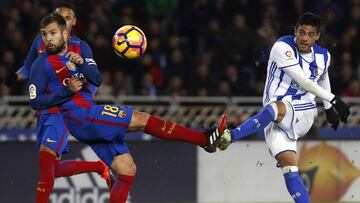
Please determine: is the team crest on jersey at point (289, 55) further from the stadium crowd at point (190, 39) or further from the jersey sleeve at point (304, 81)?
the stadium crowd at point (190, 39)

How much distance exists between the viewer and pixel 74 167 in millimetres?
9281

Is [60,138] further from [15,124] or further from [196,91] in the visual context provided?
[196,91]

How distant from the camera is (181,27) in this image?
14.5 meters

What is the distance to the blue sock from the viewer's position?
8797 millimetres

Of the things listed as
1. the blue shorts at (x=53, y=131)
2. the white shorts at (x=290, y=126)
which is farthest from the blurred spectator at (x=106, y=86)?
the white shorts at (x=290, y=126)

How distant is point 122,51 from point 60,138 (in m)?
0.94

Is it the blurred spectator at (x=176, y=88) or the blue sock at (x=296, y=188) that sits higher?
the blurred spectator at (x=176, y=88)

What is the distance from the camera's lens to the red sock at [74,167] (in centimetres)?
919

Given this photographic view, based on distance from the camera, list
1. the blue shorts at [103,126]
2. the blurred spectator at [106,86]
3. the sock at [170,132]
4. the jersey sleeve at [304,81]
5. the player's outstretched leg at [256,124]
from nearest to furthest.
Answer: the blue shorts at [103,126] → the sock at [170,132] → the player's outstretched leg at [256,124] → the jersey sleeve at [304,81] → the blurred spectator at [106,86]

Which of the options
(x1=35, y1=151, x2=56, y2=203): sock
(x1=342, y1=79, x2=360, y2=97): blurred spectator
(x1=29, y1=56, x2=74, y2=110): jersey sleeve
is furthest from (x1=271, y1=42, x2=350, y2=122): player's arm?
(x1=342, y1=79, x2=360, y2=97): blurred spectator

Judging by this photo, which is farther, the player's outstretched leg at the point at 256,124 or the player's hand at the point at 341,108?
the player's hand at the point at 341,108

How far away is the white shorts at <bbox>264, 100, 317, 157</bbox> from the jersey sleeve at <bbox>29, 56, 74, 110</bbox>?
1.83 meters

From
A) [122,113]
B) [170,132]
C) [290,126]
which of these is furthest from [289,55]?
[122,113]

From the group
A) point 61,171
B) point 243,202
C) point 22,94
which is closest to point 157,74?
point 22,94
